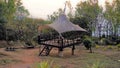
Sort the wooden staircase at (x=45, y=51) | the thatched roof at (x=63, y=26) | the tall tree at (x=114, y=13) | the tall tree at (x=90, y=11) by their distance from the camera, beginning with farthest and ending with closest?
the tall tree at (x=90, y=11) < the tall tree at (x=114, y=13) < the thatched roof at (x=63, y=26) < the wooden staircase at (x=45, y=51)

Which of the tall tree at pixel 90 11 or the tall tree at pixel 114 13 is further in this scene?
the tall tree at pixel 90 11

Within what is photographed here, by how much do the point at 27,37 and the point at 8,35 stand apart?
2.45m

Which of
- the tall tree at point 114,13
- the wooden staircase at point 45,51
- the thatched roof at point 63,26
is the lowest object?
the wooden staircase at point 45,51

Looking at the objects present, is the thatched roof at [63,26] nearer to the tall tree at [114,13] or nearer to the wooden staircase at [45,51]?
the wooden staircase at [45,51]

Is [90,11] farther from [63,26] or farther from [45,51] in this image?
[45,51]

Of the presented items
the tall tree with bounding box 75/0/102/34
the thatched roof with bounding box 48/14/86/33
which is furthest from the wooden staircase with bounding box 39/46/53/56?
the tall tree with bounding box 75/0/102/34

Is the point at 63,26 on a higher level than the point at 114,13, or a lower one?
lower

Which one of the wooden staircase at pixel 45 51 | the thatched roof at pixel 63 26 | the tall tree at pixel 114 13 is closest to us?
the wooden staircase at pixel 45 51

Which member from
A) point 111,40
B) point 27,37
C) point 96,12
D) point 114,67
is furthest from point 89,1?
point 114,67

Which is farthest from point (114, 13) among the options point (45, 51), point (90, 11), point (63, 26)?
point (45, 51)

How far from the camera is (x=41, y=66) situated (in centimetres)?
603

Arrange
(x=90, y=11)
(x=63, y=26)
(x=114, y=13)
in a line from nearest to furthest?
(x=63, y=26) → (x=114, y=13) → (x=90, y=11)

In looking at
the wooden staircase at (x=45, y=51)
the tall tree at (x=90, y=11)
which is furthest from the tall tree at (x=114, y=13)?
the wooden staircase at (x=45, y=51)

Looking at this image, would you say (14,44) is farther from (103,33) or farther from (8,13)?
(103,33)
